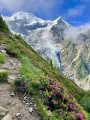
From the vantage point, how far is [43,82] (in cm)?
486

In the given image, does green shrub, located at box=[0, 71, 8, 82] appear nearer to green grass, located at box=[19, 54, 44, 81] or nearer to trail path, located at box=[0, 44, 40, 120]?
trail path, located at box=[0, 44, 40, 120]

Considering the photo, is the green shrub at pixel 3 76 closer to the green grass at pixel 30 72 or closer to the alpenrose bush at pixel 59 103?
the green grass at pixel 30 72

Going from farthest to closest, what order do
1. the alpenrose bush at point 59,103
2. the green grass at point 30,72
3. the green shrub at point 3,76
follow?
1. the green grass at point 30,72
2. the green shrub at point 3,76
3. the alpenrose bush at point 59,103

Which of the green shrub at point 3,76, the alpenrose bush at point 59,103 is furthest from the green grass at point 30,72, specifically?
the green shrub at point 3,76

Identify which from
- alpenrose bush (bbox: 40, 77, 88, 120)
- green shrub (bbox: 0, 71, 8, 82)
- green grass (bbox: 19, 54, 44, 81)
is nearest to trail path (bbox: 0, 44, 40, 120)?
green shrub (bbox: 0, 71, 8, 82)

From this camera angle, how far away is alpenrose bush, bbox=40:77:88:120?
3.95 m

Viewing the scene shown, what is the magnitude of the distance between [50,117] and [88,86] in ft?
666

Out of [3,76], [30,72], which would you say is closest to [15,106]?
[3,76]

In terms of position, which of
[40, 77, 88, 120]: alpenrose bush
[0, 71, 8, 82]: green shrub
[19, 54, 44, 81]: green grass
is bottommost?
[40, 77, 88, 120]: alpenrose bush

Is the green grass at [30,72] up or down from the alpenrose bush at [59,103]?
up

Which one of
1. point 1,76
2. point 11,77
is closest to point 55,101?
point 11,77

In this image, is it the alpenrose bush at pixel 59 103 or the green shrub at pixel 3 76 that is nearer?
the alpenrose bush at pixel 59 103

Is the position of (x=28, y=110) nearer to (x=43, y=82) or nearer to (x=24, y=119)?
(x=24, y=119)

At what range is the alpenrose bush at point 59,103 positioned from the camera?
155 inches
